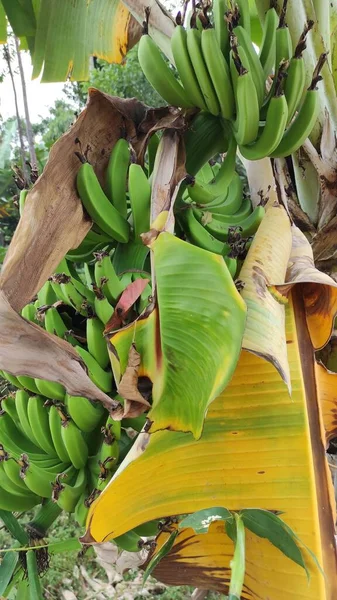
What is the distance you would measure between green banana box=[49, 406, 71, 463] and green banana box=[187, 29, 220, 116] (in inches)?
18.5

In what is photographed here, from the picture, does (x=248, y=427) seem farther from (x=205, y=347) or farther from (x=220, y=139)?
(x=220, y=139)

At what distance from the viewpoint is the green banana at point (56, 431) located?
61 cm

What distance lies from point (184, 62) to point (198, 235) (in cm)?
23

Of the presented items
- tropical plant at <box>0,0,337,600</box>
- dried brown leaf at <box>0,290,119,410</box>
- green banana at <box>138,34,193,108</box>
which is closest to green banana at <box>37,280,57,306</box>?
tropical plant at <box>0,0,337,600</box>

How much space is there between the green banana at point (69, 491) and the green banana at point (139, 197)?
0.35m

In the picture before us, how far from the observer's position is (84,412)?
23.7 inches

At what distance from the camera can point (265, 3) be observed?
75 cm

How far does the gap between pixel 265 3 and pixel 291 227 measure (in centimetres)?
39

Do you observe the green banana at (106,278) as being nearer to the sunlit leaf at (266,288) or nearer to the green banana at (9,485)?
the sunlit leaf at (266,288)

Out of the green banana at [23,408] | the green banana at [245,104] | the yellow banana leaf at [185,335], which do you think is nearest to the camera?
the yellow banana leaf at [185,335]

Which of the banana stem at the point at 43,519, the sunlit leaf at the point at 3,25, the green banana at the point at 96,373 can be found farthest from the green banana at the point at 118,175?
the sunlit leaf at the point at 3,25

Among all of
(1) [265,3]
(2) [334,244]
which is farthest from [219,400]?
(1) [265,3]

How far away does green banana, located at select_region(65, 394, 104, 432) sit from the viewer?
23.2 inches

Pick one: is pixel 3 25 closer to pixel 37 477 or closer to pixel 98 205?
pixel 98 205
